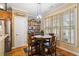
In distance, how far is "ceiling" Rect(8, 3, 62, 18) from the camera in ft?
6.35

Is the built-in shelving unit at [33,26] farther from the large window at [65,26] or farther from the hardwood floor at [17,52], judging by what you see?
the hardwood floor at [17,52]

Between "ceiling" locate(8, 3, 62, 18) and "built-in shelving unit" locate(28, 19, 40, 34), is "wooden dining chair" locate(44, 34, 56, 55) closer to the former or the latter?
"built-in shelving unit" locate(28, 19, 40, 34)

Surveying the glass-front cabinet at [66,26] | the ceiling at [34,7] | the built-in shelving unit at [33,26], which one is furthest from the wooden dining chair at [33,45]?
the glass-front cabinet at [66,26]

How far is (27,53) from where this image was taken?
197cm

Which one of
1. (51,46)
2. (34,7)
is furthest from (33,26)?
(51,46)

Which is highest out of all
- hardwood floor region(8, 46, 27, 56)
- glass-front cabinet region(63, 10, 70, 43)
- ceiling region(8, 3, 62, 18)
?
ceiling region(8, 3, 62, 18)

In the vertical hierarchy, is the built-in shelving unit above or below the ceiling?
below

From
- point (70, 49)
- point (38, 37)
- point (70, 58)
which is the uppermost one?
point (38, 37)

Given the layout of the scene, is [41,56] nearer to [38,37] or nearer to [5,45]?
[38,37]

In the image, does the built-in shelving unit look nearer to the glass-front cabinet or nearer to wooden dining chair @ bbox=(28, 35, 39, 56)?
wooden dining chair @ bbox=(28, 35, 39, 56)

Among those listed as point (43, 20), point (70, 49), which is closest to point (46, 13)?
point (43, 20)

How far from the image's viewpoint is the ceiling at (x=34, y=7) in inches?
76.2

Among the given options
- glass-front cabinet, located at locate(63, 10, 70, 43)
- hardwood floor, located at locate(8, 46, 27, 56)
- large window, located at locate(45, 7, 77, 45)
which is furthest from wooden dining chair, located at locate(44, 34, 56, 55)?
hardwood floor, located at locate(8, 46, 27, 56)

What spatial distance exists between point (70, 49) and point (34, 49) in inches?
24.6
